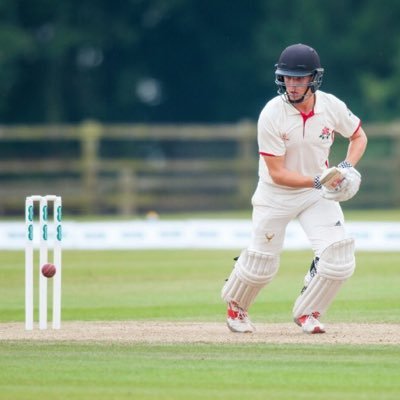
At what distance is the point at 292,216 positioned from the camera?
778cm

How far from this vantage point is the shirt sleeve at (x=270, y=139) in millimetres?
7617

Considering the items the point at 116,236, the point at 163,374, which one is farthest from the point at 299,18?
the point at 163,374

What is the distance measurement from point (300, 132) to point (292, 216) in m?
0.51

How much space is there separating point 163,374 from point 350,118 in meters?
2.25

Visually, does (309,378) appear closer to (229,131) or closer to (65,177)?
(229,131)

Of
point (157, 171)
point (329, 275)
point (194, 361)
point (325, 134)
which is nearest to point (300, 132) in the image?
point (325, 134)

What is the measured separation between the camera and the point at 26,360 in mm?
6832

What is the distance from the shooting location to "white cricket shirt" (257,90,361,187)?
763cm

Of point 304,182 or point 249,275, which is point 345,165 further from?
point 249,275

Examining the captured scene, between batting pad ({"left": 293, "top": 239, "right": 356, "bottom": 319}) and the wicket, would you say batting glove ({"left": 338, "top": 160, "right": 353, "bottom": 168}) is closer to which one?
batting pad ({"left": 293, "top": 239, "right": 356, "bottom": 319})

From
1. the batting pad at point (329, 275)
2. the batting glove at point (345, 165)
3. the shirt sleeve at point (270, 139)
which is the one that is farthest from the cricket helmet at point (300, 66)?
the batting pad at point (329, 275)

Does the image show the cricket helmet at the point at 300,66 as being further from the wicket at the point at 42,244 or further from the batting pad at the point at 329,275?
the wicket at the point at 42,244

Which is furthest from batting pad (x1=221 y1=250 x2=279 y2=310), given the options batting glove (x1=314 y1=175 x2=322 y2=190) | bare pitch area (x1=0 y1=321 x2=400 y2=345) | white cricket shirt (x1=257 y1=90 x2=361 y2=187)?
batting glove (x1=314 y1=175 x2=322 y2=190)

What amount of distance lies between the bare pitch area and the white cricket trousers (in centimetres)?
52
